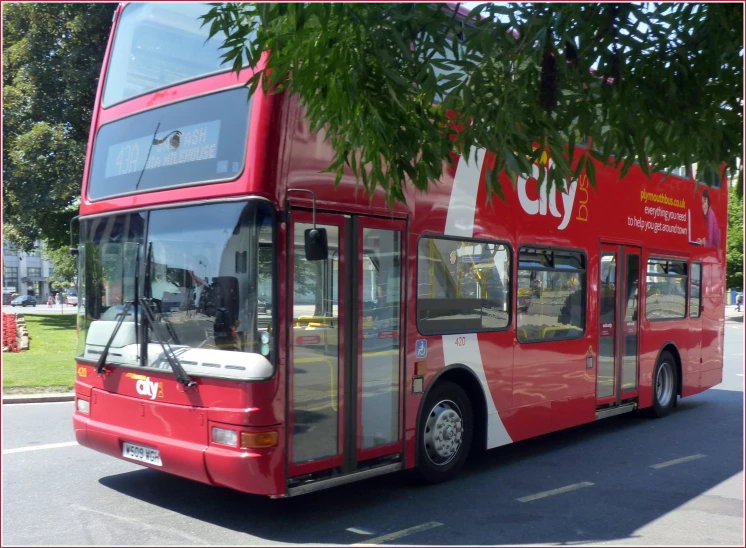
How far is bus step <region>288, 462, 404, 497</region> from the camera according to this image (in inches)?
216

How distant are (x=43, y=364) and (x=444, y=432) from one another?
10.5 meters

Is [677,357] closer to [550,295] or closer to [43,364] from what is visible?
[550,295]

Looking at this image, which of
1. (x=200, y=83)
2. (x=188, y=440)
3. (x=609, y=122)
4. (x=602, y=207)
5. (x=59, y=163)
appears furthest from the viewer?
(x=59, y=163)

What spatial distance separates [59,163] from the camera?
914 inches

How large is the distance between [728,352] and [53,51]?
2416 centimetres

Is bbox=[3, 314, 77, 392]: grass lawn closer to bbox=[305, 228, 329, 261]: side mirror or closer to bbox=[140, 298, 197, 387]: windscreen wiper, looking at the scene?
bbox=[140, 298, 197, 387]: windscreen wiper

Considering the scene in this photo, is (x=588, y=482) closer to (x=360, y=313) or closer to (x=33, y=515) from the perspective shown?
(x=360, y=313)

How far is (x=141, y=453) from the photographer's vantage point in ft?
19.3

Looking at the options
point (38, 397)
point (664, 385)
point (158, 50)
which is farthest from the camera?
point (38, 397)

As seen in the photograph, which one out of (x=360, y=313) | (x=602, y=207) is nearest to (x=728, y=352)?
(x=602, y=207)

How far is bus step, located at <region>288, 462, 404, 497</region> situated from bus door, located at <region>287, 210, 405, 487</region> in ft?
0.18

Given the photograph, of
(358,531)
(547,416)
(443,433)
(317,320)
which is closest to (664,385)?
(547,416)

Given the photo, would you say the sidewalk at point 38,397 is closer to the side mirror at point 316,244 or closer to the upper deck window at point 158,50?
the upper deck window at point 158,50

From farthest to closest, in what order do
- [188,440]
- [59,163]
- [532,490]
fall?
[59,163] < [532,490] < [188,440]
